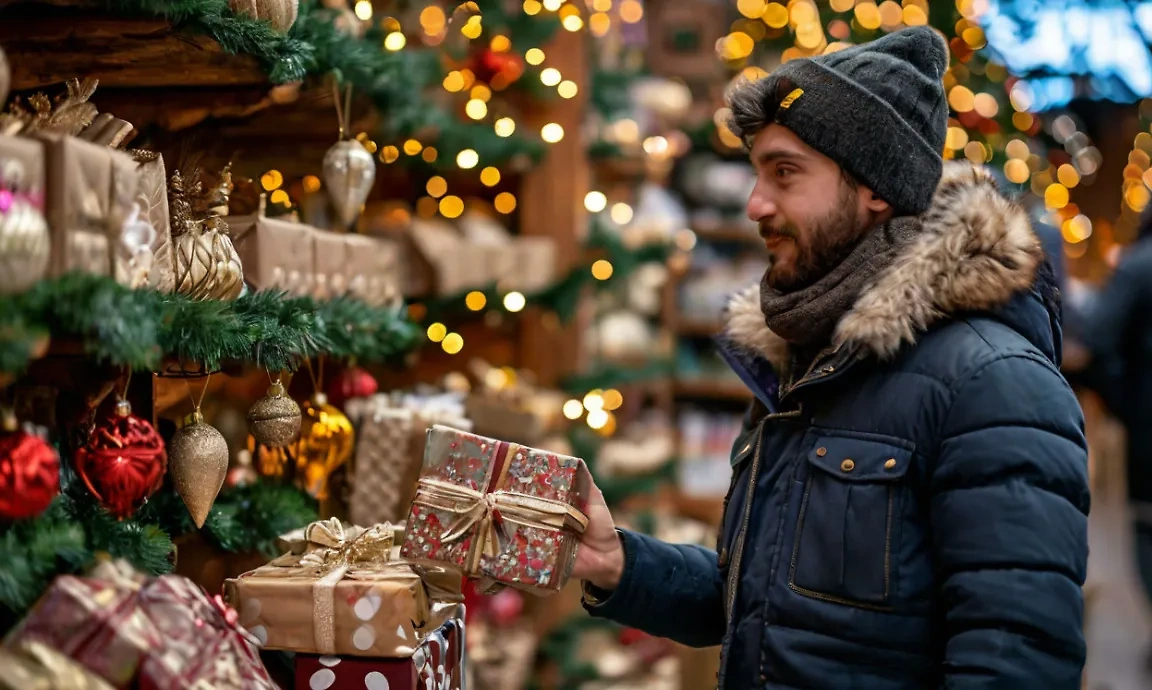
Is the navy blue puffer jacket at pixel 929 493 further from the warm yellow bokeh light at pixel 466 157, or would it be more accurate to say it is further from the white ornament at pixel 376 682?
the warm yellow bokeh light at pixel 466 157

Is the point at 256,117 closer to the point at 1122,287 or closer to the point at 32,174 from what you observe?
the point at 32,174

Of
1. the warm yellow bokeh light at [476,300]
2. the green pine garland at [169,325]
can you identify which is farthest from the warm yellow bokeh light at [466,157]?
the green pine garland at [169,325]

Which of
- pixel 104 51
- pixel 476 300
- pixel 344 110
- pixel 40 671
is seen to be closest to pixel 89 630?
pixel 40 671

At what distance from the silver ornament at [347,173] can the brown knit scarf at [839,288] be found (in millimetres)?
903

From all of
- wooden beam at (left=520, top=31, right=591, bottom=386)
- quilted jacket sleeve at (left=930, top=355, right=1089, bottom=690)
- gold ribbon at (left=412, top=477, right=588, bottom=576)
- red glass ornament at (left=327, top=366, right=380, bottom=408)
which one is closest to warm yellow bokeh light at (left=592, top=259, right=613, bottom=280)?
wooden beam at (left=520, top=31, right=591, bottom=386)

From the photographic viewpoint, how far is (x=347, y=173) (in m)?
2.28

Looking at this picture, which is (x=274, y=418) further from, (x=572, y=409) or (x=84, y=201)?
(x=572, y=409)

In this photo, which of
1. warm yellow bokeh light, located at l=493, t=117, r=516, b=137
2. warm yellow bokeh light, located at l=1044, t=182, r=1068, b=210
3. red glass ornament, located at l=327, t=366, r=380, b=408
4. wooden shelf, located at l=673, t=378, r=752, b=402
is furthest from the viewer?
warm yellow bokeh light, located at l=1044, t=182, r=1068, b=210

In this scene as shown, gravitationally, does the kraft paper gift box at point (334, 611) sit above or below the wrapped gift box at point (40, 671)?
below

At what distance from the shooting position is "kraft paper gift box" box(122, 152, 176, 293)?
4.55 ft

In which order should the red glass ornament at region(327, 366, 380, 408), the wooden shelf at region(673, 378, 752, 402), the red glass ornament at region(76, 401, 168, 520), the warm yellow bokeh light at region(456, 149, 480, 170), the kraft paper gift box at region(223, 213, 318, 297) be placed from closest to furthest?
the red glass ornament at region(76, 401, 168, 520)
the kraft paper gift box at region(223, 213, 318, 297)
the red glass ornament at region(327, 366, 380, 408)
the warm yellow bokeh light at region(456, 149, 480, 170)
the wooden shelf at region(673, 378, 752, 402)

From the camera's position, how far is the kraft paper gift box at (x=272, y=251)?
2008 millimetres

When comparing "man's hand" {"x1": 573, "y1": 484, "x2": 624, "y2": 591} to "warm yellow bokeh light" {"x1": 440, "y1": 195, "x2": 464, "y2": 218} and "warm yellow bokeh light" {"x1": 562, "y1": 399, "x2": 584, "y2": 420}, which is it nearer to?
"warm yellow bokeh light" {"x1": 562, "y1": 399, "x2": 584, "y2": 420}

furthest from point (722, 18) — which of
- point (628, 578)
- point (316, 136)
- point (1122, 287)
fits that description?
point (628, 578)
